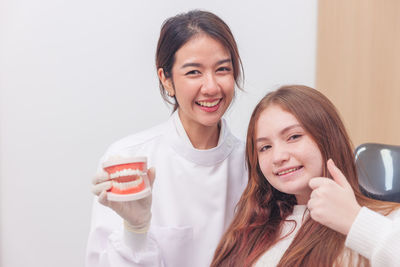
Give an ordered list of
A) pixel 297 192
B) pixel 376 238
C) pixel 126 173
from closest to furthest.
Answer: pixel 376 238 → pixel 126 173 → pixel 297 192

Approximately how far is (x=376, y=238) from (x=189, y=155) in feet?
2.52

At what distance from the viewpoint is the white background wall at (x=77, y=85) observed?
217 centimetres

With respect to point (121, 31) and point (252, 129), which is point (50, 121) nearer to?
point (121, 31)

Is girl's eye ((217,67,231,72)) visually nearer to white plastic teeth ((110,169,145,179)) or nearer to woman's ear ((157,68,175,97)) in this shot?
woman's ear ((157,68,175,97))

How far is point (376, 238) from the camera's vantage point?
86cm

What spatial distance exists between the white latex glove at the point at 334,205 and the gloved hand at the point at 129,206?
45 centimetres

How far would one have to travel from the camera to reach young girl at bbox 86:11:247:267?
4.63 ft

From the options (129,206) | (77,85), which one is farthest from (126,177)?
(77,85)

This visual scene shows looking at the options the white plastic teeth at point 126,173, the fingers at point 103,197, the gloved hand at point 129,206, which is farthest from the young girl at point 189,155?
the white plastic teeth at point 126,173

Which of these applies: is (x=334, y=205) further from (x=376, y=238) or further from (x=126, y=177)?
(x=126, y=177)

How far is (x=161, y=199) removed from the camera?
1.49 m

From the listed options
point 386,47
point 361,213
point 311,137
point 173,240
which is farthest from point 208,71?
point 386,47

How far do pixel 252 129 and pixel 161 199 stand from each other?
1.40ft

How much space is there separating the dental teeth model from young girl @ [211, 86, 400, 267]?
13.8 inches
